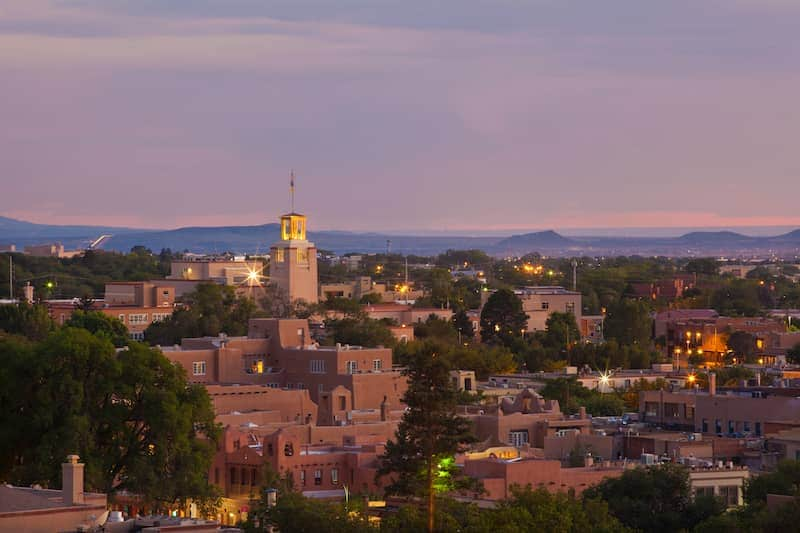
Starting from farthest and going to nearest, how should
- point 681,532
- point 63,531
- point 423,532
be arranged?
point 681,532, point 423,532, point 63,531

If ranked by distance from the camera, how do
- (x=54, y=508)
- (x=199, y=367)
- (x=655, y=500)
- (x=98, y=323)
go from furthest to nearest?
(x=98, y=323) → (x=199, y=367) → (x=655, y=500) → (x=54, y=508)

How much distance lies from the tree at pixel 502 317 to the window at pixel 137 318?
16.8m

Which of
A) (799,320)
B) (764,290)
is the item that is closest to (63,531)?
(799,320)

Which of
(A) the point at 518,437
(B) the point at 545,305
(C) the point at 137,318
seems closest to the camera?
(A) the point at 518,437

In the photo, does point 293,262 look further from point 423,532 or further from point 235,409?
point 423,532

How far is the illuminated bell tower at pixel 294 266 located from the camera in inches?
4240

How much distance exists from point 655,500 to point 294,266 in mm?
64184

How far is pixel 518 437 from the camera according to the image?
59594 mm

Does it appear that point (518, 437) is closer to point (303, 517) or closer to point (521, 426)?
point (521, 426)

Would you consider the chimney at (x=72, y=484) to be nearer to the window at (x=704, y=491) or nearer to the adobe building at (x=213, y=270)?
the window at (x=704, y=491)

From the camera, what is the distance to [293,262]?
109m

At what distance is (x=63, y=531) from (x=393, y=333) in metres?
63.1

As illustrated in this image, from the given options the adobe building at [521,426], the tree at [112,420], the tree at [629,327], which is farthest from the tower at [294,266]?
the tree at [112,420]

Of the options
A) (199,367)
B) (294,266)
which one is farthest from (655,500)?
(294,266)
